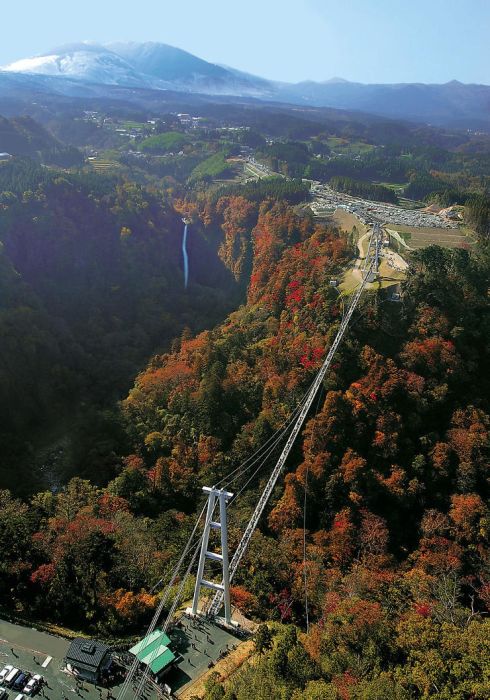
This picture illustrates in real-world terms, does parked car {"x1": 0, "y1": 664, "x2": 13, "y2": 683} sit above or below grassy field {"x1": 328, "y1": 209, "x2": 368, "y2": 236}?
below

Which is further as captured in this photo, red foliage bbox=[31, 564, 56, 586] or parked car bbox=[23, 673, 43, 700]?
red foliage bbox=[31, 564, 56, 586]

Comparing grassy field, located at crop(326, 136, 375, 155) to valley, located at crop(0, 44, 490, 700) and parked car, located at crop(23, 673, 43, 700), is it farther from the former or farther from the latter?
parked car, located at crop(23, 673, 43, 700)

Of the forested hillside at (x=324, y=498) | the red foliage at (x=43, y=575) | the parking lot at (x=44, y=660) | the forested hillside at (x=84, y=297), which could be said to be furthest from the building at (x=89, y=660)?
the forested hillside at (x=84, y=297)

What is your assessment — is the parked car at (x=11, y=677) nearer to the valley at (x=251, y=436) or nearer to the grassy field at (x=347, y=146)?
the valley at (x=251, y=436)

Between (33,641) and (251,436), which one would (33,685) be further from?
(251,436)

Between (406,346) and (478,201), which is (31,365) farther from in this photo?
(478,201)

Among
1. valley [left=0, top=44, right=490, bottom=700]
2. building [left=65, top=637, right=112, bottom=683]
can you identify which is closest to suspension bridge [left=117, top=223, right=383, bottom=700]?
valley [left=0, top=44, right=490, bottom=700]

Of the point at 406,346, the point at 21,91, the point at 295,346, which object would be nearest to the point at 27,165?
the point at 295,346
